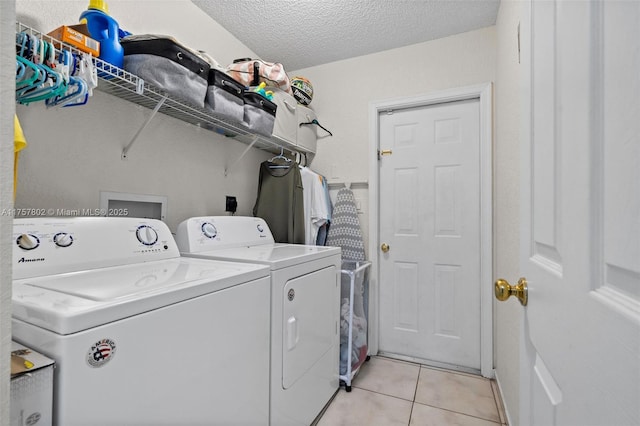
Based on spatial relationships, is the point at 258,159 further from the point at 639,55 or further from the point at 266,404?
the point at 639,55

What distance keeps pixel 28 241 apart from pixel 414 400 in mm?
2126

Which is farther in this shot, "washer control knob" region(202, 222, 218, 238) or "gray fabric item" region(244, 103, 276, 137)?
"gray fabric item" region(244, 103, 276, 137)

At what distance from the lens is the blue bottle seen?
3.83 feet

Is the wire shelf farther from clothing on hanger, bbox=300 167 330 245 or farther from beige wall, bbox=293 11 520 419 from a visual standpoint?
beige wall, bbox=293 11 520 419

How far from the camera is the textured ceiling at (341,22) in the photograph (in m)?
1.94

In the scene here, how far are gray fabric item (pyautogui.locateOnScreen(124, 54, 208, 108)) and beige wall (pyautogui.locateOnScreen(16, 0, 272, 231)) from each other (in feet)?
1.05

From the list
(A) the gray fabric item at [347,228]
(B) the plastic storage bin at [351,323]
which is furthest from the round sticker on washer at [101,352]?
(A) the gray fabric item at [347,228]

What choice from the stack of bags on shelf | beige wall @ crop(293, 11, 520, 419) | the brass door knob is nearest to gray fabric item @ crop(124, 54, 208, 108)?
the stack of bags on shelf

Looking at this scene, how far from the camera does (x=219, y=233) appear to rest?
171 centimetres

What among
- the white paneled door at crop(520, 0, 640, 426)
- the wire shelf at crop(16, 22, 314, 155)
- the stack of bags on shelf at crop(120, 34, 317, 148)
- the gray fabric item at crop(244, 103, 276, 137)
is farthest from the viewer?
the gray fabric item at crop(244, 103, 276, 137)

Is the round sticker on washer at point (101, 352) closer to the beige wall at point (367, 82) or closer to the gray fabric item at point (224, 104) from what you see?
the gray fabric item at point (224, 104)

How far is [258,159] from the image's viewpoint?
8.28 feet

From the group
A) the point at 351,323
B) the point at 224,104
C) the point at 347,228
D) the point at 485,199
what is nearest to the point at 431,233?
the point at 485,199

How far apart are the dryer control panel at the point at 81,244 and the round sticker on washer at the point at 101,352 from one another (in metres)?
0.48
